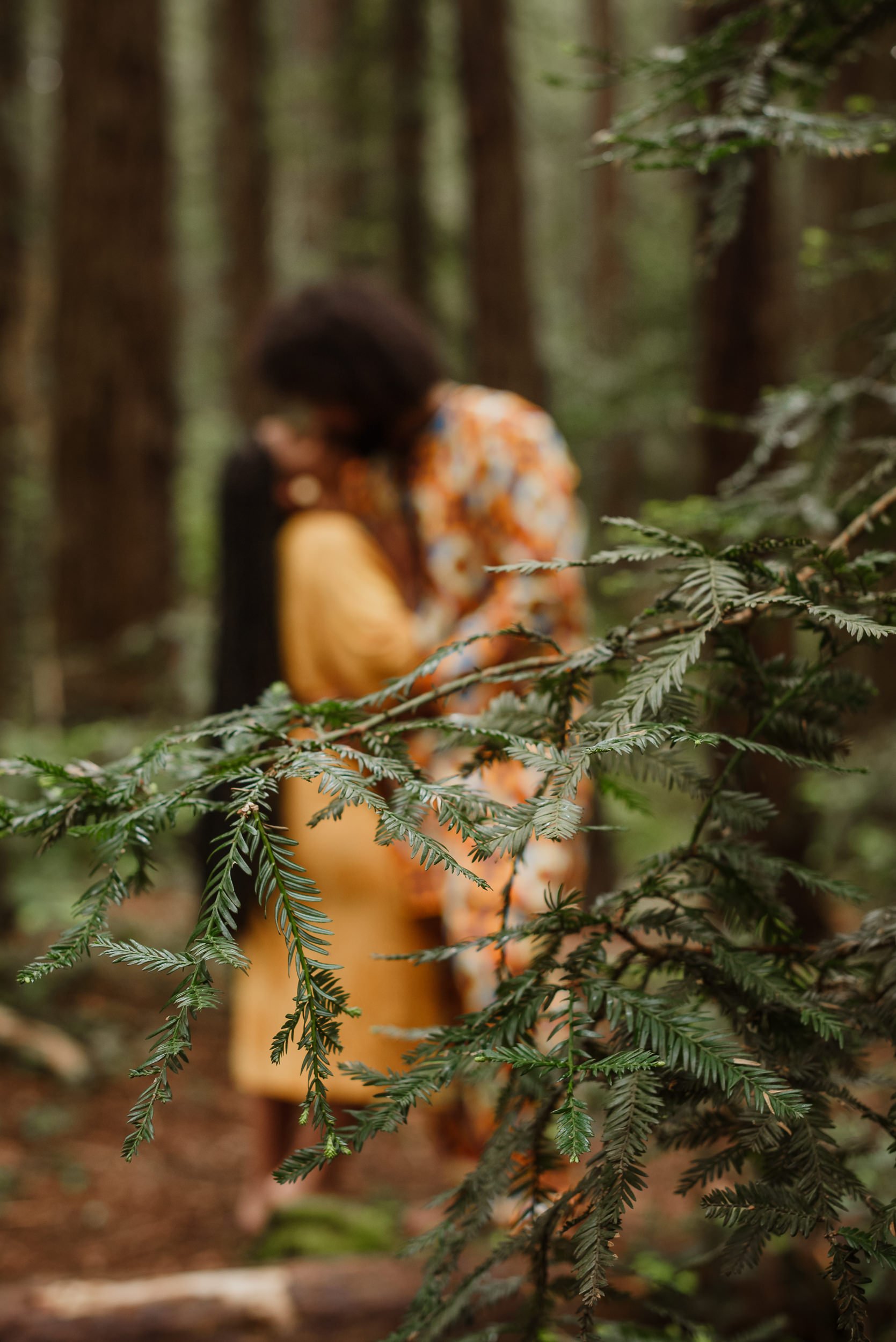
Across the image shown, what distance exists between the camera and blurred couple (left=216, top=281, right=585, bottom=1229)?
2678mm

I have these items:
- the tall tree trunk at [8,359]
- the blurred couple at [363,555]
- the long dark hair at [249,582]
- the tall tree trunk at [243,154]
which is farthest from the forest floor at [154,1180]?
the tall tree trunk at [243,154]

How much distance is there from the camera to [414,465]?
284 centimetres

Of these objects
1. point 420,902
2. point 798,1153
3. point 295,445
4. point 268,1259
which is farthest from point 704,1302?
point 295,445

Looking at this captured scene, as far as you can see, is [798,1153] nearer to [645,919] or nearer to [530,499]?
[645,919]

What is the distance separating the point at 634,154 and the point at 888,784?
3246mm

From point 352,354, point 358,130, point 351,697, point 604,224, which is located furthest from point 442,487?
point 604,224

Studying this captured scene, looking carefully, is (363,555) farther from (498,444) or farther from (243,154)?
(243,154)

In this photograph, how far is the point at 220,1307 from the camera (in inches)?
94.0

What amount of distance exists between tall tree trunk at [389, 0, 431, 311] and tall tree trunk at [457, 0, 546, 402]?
3.04m

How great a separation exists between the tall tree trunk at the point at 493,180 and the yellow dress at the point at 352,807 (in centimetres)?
516

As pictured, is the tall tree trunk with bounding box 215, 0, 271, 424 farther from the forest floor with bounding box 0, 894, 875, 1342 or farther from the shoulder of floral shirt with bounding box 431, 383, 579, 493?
the shoulder of floral shirt with bounding box 431, 383, 579, 493

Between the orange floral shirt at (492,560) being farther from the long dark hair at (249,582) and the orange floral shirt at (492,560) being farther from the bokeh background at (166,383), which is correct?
the long dark hair at (249,582)

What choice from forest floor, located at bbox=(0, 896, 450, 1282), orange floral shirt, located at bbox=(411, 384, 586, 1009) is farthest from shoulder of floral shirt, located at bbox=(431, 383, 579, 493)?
forest floor, located at bbox=(0, 896, 450, 1282)

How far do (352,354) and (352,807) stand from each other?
4.48 ft
